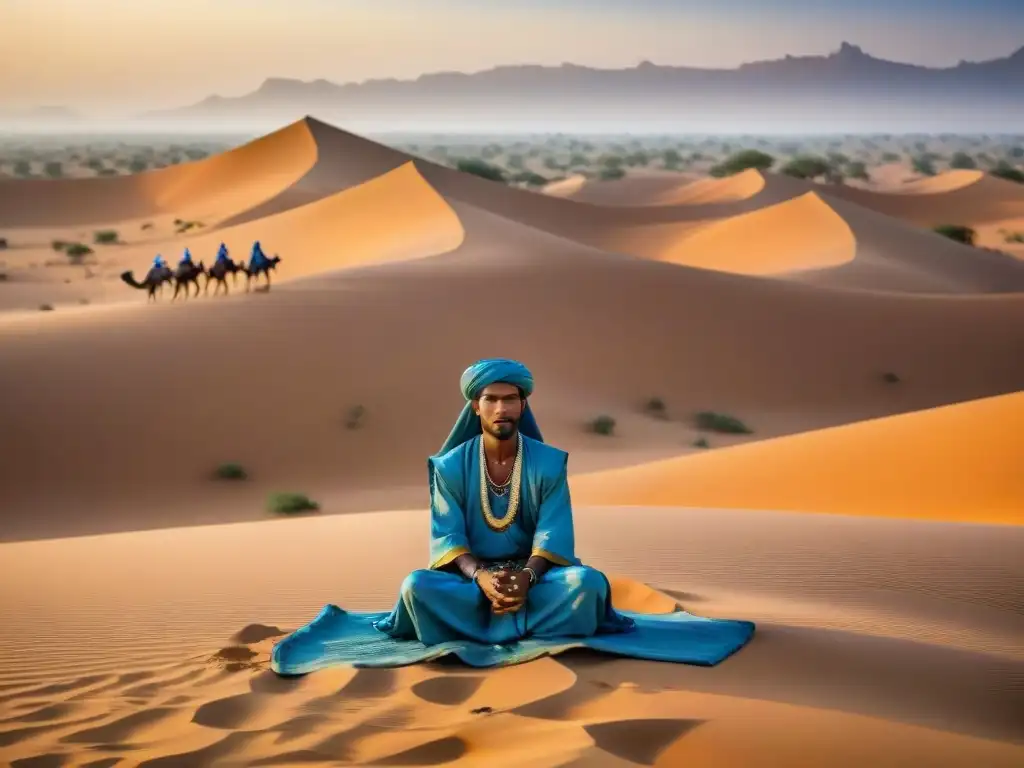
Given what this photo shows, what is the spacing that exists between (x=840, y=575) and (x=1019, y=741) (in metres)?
4.07

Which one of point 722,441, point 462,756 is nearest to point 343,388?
point 722,441

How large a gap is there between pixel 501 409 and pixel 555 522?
0.64m

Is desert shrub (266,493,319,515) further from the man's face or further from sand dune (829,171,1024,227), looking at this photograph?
sand dune (829,171,1024,227)

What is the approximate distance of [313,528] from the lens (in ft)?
37.3

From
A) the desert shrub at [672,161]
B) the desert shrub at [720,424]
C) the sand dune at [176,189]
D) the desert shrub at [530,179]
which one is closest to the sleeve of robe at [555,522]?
the desert shrub at [720,424]

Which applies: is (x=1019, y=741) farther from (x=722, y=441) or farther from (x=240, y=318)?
(x=240, y=318)

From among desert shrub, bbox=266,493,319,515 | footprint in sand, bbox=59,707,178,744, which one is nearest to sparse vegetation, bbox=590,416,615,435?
desert shrub, bbox=266,493,319,515

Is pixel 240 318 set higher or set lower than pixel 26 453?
higher

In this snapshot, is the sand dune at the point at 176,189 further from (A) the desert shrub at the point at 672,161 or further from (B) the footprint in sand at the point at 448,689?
(B) the footprint in sand at the point at 448,689

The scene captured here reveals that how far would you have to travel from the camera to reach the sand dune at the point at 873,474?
13641 mm

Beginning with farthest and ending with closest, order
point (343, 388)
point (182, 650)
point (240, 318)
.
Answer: point (240, 318)
point (343, 388)
point (182, 650)

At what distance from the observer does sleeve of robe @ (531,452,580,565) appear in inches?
261

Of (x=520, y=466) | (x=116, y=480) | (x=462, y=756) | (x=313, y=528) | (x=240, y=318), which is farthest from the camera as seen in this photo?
(x=240, y=318)

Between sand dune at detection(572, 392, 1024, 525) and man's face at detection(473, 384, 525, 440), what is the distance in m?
7.76
